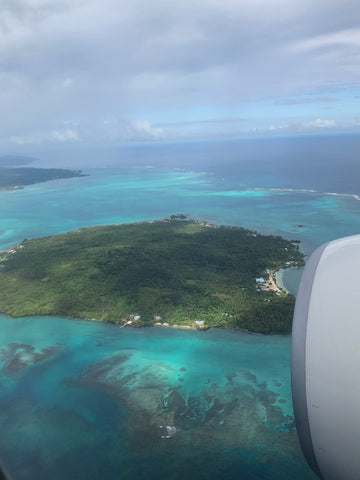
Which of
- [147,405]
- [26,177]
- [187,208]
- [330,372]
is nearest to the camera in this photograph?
[330,372]

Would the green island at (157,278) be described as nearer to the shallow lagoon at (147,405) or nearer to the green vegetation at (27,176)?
the shallow lagoon at (147,405)

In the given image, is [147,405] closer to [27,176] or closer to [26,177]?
[26,177]

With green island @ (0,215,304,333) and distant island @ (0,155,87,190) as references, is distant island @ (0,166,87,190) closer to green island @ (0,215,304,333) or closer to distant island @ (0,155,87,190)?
distant island @ (0,155,87,190)

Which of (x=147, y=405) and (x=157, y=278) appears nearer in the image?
(x=147, y=405)

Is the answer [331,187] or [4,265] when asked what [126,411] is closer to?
[4,265]

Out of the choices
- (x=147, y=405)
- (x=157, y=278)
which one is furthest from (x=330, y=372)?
(x=157, y=278)

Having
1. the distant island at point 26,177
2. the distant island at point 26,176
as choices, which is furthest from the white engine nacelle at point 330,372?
the distant island at point 26,176

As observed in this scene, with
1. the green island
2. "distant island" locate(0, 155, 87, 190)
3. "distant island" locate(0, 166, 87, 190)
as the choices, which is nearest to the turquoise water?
the green island
